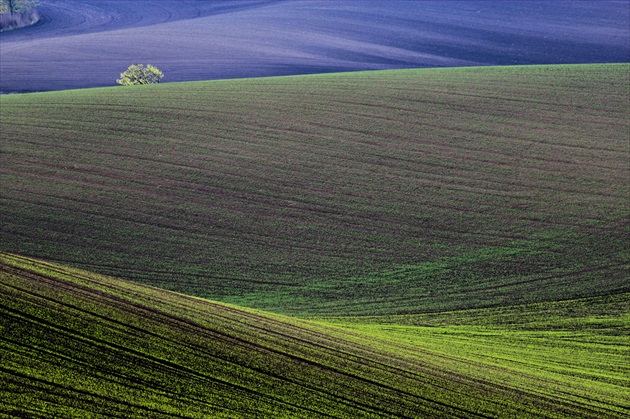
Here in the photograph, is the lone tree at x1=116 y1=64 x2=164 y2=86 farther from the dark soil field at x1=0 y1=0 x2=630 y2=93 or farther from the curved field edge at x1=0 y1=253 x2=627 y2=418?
the curved field edge at x1=0 y1=253 x2=627 y2=418

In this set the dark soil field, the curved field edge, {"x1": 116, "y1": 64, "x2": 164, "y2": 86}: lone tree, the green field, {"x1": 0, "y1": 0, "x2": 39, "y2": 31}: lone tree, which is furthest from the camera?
{"x1": 0, "y1": 0, "x2": 39, "y2": 31}: lone tree

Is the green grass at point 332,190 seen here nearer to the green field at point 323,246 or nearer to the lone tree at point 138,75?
the green field at point 323,246

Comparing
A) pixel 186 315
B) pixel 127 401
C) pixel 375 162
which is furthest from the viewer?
pixel 375 162

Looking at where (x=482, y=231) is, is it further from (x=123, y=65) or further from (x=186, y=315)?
(x=123, y=65)

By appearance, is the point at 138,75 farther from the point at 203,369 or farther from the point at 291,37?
the point at 203,369

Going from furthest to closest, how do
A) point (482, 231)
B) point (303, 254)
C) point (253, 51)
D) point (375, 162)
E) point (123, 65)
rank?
point (253, 51), point (123, 65), point (375, 162), point (482, 231), point (303, 254)

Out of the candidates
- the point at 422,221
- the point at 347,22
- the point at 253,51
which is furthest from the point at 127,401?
the point at 347,22

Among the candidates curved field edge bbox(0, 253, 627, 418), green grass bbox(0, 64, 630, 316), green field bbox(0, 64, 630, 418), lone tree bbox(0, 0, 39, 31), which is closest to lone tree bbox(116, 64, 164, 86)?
green grass bbox(0, 64, 630, 316)
